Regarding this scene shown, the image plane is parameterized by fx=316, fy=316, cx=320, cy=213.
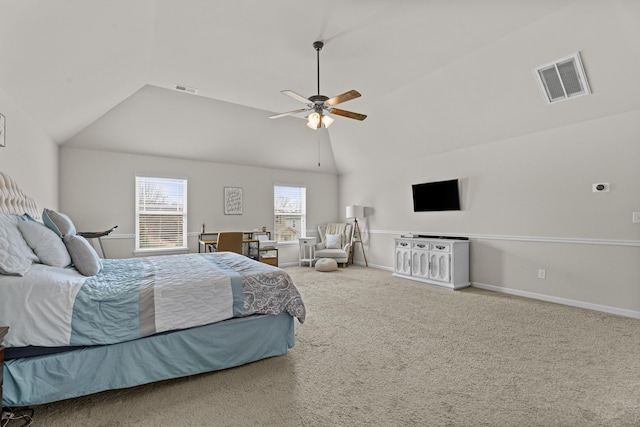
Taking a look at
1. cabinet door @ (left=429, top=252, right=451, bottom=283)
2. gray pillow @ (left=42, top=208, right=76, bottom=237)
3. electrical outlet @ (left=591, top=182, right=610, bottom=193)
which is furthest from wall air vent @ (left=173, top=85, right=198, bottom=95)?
electrical outlet @ (left=591, top=182, right=610, bottom=193)

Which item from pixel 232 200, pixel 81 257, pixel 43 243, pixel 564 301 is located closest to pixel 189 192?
pixel 232 200

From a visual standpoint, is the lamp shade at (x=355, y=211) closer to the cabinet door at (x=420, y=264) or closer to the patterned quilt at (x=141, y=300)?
the cabinet door at (x=420, y=264)

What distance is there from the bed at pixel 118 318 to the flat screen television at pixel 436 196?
402 cm

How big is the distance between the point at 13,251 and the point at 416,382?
9.21 feet

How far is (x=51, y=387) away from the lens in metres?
1.90

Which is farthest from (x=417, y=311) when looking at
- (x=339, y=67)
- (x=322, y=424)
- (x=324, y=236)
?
(x=324, y=236)

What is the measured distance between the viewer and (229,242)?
18.9ft

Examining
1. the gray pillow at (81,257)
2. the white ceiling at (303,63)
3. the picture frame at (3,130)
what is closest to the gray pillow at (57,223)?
the gray pillow at (81,257)

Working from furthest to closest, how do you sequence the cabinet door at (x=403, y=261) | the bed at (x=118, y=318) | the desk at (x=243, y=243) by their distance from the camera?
1. the desk at (x=243, y=243)
2. the cabinet door at (x=403, y=261)
3. the bed at (x=118, y=318)

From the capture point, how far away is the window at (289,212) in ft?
25.0

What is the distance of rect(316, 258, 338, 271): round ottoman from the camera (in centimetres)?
679

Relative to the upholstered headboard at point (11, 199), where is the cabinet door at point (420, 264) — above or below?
below

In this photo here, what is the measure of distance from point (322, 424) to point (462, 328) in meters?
2.19

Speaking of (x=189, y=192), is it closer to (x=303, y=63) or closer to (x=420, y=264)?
(x=303, y=63)
